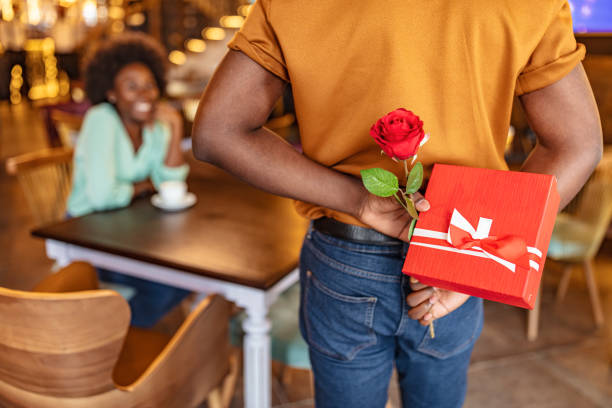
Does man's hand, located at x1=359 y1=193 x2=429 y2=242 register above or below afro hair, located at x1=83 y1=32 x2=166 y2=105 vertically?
above

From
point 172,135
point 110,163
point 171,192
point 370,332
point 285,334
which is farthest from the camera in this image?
point 172,135

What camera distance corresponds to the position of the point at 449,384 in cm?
103

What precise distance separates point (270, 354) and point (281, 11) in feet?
4.05

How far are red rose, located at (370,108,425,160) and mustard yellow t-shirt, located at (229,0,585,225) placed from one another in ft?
0.30

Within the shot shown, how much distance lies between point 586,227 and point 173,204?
2008 millimetres

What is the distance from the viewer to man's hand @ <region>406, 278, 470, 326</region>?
88 cm

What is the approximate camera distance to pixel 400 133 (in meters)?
0.71

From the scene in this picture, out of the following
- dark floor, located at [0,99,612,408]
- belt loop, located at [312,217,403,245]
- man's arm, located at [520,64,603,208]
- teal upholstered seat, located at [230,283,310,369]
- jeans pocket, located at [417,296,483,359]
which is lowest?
dark floor, located at [0,99,612,408]

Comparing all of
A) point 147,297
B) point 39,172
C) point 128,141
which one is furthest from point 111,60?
point 147,297

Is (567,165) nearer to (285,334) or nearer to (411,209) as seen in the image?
(411,209)

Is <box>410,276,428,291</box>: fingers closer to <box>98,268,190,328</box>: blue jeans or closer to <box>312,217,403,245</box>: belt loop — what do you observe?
<box>312,217,403,245</box>: belt loop

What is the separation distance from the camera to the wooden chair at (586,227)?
8.08ft

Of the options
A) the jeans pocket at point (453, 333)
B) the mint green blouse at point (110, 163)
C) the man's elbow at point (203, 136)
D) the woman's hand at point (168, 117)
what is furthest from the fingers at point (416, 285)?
the woman's hand at point (168, 117)

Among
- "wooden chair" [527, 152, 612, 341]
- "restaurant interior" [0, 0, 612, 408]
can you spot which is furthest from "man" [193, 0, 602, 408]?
"wooden chair" [527, 152, 612, 341]
